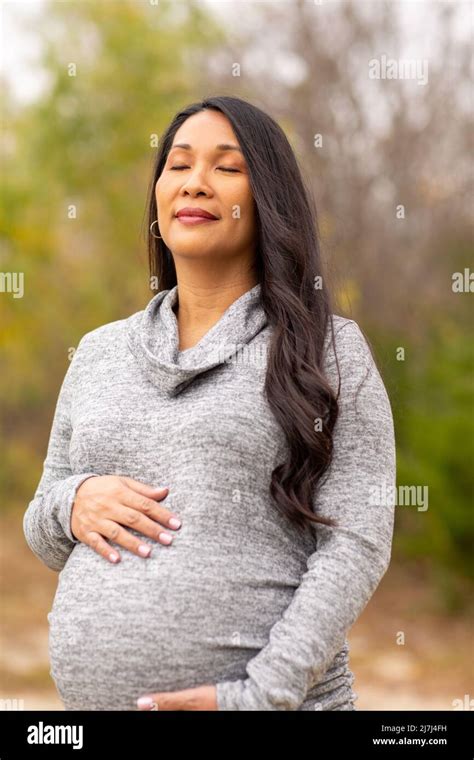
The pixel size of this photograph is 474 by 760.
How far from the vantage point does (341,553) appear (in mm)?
1903

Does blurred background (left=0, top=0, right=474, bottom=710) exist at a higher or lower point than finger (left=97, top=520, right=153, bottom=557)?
higher

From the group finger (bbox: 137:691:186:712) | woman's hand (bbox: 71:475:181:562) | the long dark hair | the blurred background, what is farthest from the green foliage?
finger (bbox: 137:691:186:712)

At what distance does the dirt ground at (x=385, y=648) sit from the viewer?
6.73 meters

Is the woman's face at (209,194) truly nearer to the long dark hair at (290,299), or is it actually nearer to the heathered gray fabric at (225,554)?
the long dark hair at (290,299)

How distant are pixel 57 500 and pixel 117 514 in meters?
0.19

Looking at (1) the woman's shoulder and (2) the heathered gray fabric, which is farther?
(1) the woman's shoulder

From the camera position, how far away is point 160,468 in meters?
2.02

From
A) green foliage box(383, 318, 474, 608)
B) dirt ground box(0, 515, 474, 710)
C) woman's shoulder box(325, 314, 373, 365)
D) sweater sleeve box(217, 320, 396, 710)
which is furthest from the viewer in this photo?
green foliage box(383, 318, 474, 608)

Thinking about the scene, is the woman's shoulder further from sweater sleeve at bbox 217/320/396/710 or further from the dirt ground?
the dirt ground

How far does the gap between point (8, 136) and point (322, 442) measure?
340 inches

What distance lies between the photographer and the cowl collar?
208cm

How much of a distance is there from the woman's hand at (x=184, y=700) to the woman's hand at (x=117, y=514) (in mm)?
271

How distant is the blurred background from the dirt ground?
0.13 feet
